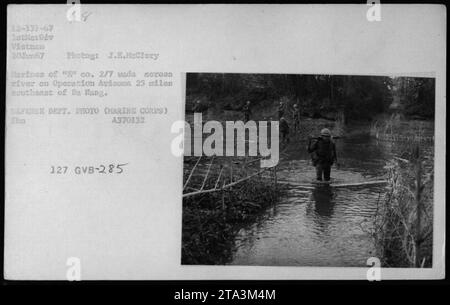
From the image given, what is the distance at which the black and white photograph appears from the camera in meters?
1.31

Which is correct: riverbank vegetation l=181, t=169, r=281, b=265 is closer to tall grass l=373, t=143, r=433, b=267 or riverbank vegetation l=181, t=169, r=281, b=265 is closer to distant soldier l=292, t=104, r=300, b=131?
distant soldier l=292, t=104, r=300, b=131

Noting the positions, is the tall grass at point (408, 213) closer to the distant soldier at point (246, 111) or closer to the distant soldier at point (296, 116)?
the distant soldier at point (296, 116)

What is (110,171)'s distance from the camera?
4.29ft

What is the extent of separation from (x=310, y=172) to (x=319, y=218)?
0.35 ft

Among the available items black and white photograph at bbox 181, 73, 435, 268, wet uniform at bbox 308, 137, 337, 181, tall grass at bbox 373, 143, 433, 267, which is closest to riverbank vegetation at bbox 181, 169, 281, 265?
black and white photograph at bbox 181, 73, 435, 268

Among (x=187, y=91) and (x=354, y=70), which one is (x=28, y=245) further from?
(x=354, y=70)

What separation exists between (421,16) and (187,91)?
0.56 metres

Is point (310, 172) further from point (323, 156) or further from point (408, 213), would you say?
point (408, 213)

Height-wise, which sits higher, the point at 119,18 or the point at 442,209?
the point at 119,18

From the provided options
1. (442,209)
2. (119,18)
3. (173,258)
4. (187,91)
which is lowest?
(173,258)

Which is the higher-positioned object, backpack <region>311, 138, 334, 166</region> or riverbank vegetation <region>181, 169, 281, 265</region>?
backpack <region>311, 138, 334, 166</region>

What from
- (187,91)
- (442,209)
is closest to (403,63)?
(442,209)

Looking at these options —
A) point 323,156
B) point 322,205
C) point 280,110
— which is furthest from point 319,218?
point 280,110

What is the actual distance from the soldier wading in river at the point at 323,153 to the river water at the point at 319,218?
14 mm
